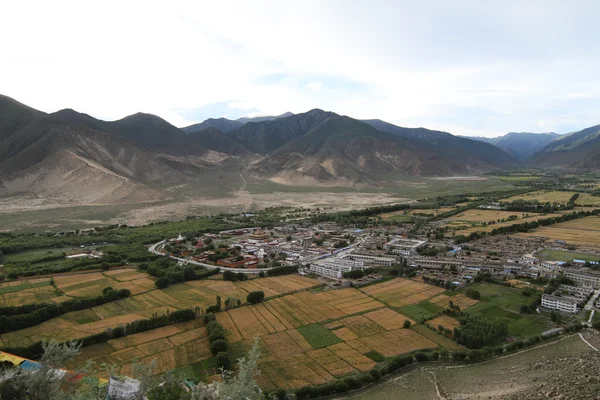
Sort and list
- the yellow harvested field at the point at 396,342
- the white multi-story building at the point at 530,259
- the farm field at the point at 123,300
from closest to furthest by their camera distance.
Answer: the yellow harvested field at the point at 396,342 → the farm field at the point at 123,300 → the white multi-story building at the point at 530,259

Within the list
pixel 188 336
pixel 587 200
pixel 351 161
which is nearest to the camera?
pixel 188 336

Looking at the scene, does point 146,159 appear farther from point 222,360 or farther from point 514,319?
point 514,319

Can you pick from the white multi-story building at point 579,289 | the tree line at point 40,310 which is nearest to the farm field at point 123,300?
the tree line at point 40,310

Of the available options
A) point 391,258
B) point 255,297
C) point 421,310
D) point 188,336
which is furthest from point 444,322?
point 188,336

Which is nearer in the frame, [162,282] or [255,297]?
[255,297]

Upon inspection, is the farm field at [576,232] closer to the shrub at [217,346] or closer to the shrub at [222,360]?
the shrub at [217,346]

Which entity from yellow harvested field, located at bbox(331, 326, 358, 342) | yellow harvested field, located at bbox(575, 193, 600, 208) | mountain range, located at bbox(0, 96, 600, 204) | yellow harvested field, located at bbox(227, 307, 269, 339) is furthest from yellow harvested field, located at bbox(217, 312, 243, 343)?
yellow harvested field, located at bbox(575, 193, 600, 208)
